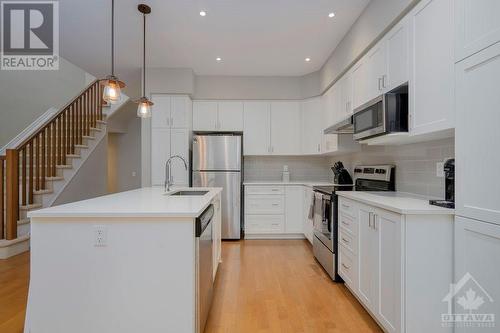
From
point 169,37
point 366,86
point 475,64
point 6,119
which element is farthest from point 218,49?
point 6,119

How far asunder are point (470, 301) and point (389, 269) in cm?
42

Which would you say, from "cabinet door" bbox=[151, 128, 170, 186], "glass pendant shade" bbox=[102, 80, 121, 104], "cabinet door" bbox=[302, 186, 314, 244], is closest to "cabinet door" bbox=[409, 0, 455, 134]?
"cabinet door" bbox=[302, 186, 314, 244]

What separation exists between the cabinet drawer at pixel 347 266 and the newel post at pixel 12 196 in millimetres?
4139

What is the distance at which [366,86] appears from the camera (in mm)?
2732

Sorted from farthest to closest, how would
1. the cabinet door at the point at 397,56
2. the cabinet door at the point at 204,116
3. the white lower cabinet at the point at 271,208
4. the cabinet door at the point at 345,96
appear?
the cabinet door at the point at 204,116, the white lower cabinet at the point at 271,208, the cabinet door at the point at 345,96, the cabinet door at the point at 397,56

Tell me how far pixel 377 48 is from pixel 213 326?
9.22 feet

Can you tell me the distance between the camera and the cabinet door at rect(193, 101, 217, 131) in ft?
15.1

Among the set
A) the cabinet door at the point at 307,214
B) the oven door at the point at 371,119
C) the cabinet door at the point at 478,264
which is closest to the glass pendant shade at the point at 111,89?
the oven door at the point at 371,119

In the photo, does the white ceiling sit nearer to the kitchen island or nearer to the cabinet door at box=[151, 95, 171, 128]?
the cabinet door at box=[151, 95, 171, 128]

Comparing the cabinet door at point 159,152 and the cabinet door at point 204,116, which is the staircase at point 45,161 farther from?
the cabinet door at point 204,116

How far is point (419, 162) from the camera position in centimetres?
235

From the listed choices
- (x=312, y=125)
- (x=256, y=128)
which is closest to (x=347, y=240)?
(x=312, y=125)

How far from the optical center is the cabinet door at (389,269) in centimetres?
162

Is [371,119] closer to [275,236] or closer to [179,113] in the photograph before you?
[275,236]
